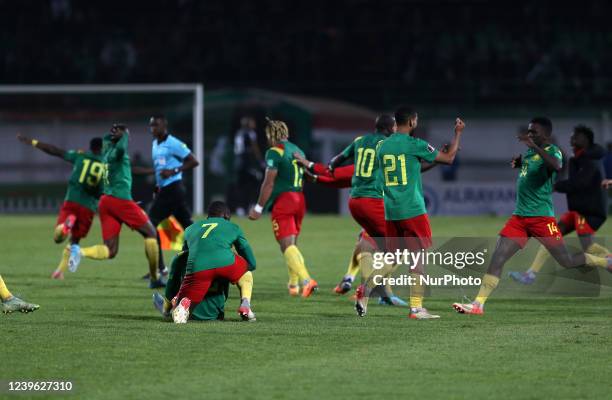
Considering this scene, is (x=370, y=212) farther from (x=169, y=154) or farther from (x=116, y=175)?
(x=116, y=175)

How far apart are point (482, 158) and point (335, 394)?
923 inches

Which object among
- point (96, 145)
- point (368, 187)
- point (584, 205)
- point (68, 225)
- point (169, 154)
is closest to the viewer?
point (368, 187)

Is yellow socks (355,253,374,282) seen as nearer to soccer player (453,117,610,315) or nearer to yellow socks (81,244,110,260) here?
soccer player (453,117,610,315)

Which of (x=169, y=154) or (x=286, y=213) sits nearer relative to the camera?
(x=286, y=213)

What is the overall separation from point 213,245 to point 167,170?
500 cm

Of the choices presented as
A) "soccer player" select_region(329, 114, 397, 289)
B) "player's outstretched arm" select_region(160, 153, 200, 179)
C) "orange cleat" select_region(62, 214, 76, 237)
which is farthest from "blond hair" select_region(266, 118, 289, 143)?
"orange cleat" select_region(62, 214, 76, 237)

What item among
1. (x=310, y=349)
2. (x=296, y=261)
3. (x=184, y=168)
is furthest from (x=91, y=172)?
(x=310, y=349)

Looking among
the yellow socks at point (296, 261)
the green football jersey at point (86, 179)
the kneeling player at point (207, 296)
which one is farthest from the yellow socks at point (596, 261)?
the green football jersey at point (86, 179)

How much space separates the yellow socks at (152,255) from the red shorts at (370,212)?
11.0 feet

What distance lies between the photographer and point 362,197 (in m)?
13.6

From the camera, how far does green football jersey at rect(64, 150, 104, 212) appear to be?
17.4m

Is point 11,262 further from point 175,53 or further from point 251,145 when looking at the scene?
point 175,53

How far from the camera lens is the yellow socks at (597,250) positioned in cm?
1552

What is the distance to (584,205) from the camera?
15.7 metres
